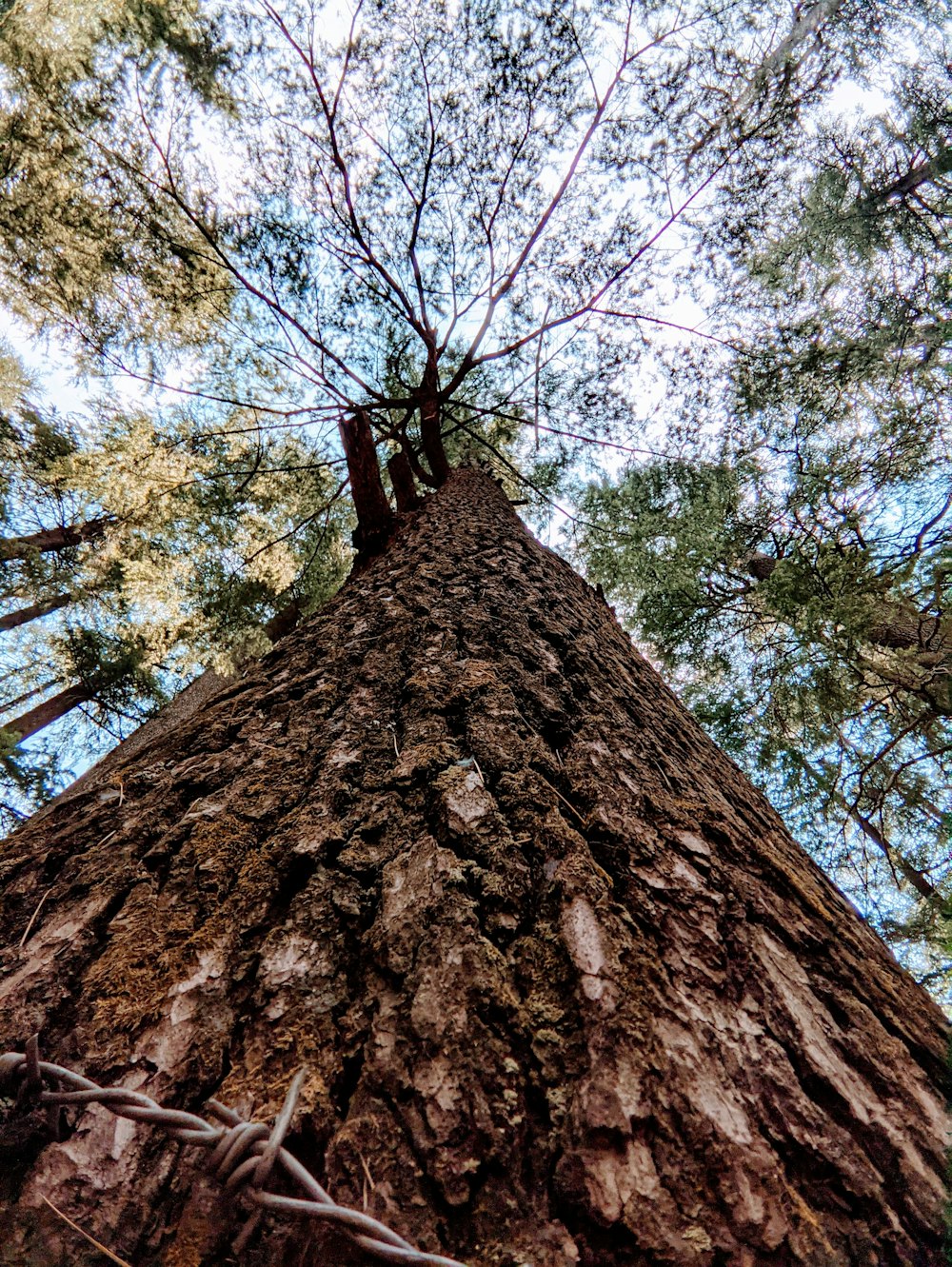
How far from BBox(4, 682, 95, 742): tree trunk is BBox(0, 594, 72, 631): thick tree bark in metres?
1.15

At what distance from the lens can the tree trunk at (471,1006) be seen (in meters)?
0.57

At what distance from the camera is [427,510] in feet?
12.0

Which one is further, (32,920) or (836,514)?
(836,514)

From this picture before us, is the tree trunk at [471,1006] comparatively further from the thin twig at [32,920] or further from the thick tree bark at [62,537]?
the thick tree bark at [62,537]

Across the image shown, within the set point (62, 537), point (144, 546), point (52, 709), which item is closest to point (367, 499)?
point (144, 546)

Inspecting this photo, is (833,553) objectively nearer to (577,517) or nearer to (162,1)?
(577,517)

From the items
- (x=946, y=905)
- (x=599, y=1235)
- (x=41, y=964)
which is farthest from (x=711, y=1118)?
(x=41, y=964)

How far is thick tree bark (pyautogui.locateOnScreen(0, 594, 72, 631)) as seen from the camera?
22.3ft

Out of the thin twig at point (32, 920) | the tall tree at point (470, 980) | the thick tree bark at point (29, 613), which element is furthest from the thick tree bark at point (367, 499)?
the thick tree bark at point (29, 613)

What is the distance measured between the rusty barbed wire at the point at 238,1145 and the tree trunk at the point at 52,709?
28.2ft

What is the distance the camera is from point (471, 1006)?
0.73 meters

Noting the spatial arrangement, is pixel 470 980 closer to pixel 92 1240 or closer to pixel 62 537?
pixel 92 1240

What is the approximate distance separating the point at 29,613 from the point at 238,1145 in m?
8.53

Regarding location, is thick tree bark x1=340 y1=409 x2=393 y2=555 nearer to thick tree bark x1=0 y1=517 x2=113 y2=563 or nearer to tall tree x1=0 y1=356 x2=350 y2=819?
tall tree x1=0 y1=356 x2=350 y2=819
